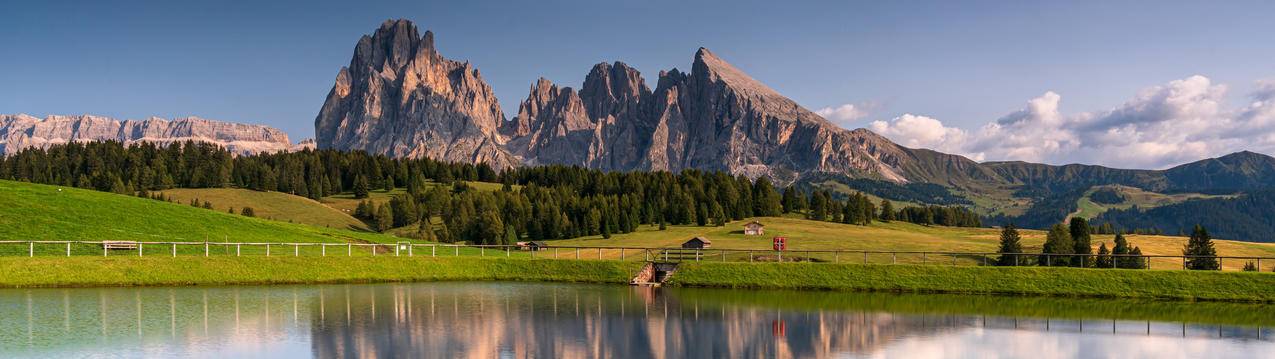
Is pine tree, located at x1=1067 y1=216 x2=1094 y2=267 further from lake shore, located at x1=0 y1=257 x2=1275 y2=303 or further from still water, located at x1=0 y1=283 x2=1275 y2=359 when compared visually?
still water, located at x1=0 y1=283 x2=1275 y2=359

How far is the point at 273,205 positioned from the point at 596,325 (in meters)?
142

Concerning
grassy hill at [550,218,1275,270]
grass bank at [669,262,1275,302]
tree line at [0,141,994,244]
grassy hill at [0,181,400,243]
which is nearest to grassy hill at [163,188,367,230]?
tree line at [0,141,994,244]

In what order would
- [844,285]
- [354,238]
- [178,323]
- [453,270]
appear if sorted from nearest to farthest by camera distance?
[178,323] < [844,285] < [453,270] < [354,238]

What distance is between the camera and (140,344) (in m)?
31.6

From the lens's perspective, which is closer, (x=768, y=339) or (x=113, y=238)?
(x=768, y=339)

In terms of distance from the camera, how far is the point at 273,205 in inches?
6506

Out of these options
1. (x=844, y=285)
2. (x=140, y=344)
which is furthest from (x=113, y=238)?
(x=844, y=285)

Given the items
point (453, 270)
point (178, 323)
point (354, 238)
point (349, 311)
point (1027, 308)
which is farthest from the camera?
point (354, 238)

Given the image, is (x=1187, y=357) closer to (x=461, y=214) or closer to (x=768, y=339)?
(x=768, y=339)

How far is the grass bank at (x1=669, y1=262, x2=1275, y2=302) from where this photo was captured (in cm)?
5750

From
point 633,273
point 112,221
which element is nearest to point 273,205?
point 112,221

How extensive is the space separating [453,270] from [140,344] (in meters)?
40.7

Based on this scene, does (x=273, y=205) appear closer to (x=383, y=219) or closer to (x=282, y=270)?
(x=383, y=219)

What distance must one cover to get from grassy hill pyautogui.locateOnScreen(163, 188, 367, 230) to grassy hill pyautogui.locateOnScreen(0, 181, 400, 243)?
175 ft
